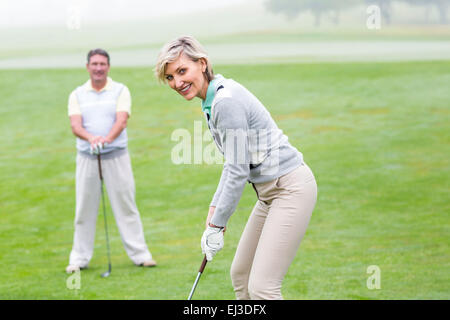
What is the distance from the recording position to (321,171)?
45.8 feet

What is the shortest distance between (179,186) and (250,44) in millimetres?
24333

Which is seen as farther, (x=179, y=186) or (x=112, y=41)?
(x=112, y=41)

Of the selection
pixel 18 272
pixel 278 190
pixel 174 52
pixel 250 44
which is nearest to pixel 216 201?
pixel 278 190

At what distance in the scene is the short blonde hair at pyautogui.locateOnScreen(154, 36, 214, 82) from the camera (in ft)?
13.5

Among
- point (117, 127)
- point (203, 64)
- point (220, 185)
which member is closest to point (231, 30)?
point (117, 127)

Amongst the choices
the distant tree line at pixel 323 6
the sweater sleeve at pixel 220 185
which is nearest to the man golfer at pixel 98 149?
the sweater sleeve at pixel 220 185

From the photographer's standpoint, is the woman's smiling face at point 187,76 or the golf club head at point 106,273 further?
the golf club head at point 106,273

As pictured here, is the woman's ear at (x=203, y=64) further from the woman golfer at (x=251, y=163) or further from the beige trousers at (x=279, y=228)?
the beige trousers at (x=279, y=228)

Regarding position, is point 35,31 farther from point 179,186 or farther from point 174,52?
point 174,52

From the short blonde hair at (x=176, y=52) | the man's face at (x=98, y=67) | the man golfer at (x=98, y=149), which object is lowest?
the man golfer at (x=98, y=149)

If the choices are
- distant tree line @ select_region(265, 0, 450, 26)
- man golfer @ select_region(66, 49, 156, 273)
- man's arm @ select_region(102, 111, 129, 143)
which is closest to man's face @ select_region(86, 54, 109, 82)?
man golfer @ select_region(66, 49, 156, 273)

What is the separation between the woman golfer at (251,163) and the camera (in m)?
4.05

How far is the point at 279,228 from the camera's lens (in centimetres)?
428
